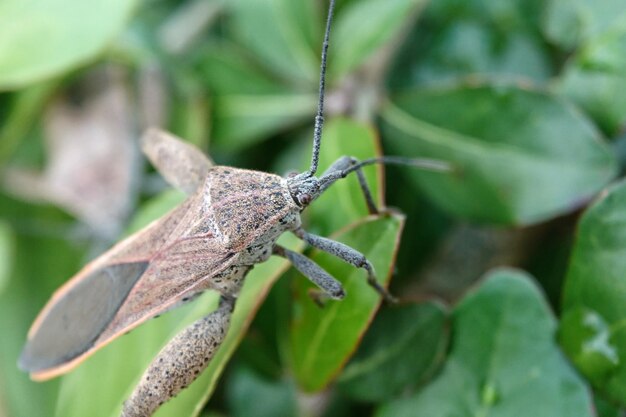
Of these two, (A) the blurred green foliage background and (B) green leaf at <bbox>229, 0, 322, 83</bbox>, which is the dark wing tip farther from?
(B) green leaf at <bbox>229, 0, 322, 83</bbox>

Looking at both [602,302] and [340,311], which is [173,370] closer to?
[340,311]

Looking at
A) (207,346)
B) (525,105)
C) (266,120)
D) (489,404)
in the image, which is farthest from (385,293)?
(266,120)

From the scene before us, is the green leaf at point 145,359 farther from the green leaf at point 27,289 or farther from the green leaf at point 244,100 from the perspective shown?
the green leaf at point 244,100

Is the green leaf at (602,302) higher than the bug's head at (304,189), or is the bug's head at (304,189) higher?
the bug's head at (304,189)

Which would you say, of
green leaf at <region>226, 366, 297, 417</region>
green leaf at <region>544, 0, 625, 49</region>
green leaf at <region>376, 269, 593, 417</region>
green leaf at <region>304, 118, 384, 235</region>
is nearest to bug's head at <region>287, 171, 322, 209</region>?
green leaf at <region>304, 118, 384, 235</region>

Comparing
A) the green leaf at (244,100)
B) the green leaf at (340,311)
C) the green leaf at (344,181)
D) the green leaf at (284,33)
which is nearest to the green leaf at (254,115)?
the green leaf at (244,100)

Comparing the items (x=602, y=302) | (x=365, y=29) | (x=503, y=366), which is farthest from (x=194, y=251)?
(x=602, y=302)
